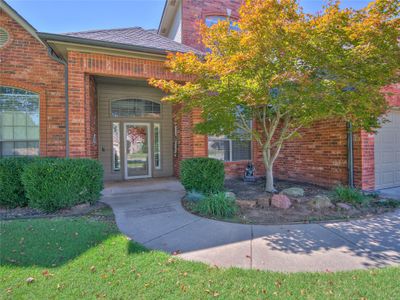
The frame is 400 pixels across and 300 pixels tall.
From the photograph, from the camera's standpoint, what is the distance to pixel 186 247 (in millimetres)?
3193

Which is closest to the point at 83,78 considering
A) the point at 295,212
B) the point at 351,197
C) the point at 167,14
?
the point at 295,212

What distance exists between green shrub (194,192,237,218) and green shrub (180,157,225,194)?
984 millimetres

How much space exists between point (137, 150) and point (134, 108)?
5.54 ft

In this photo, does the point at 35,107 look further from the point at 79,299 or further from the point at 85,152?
the point at 79,299

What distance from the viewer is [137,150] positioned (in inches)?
358

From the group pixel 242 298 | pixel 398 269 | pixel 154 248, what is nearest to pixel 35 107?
pixel 154 248

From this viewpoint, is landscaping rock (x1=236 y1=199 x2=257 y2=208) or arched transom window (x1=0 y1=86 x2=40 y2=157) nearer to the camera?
landscaping rock (x1=236 y1=199 x2=257 y2=208)

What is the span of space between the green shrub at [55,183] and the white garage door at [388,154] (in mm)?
7939

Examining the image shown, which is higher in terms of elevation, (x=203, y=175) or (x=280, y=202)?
(x=203, y=175)

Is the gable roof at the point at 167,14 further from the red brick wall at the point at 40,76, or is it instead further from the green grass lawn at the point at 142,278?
the green grass lawn at the point at 142,278

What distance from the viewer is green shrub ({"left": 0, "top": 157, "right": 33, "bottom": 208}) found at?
4.89 metres

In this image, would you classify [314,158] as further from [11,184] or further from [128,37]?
[11,184]

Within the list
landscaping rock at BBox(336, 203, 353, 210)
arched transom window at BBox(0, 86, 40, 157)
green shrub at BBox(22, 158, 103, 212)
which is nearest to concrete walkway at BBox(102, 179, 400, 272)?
landscaping rock at BBox(336, 203, 353, 210)

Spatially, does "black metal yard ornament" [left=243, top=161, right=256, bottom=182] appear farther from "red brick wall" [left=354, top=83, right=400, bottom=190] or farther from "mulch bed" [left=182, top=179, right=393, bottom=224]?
"red brick wall" [left=354, top=83, right=400, bottom=190]
